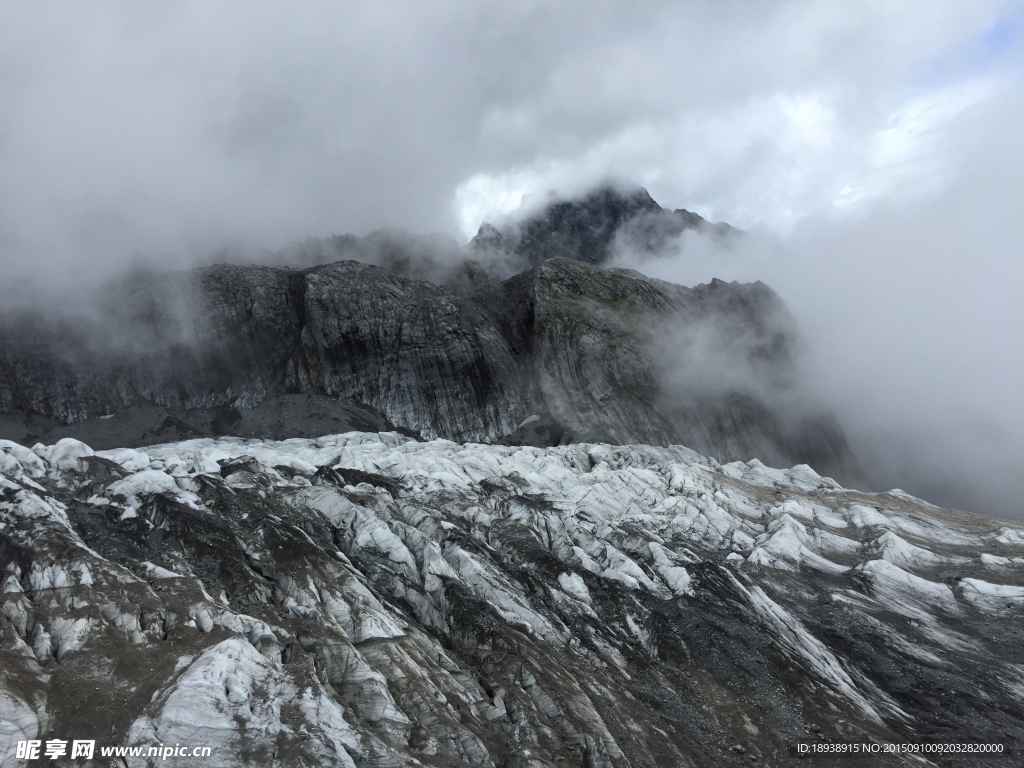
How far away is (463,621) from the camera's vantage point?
51375 millimetres

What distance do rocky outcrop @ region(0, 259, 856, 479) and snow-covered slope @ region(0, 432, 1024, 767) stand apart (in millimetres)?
63540

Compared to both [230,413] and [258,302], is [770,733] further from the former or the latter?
[258,302]

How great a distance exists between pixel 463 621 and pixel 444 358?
4242 inches

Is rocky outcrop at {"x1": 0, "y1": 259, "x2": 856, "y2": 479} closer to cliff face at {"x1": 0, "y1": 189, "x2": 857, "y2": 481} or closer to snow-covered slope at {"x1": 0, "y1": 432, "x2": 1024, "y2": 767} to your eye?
cliff face at {"x1": 0, "y1": 189, "x2": 857, "y2": 481}

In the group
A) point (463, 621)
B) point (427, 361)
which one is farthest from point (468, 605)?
point (427, 361)

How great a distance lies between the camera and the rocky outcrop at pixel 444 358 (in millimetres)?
142250

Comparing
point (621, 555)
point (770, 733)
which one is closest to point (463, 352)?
point (621, 555)

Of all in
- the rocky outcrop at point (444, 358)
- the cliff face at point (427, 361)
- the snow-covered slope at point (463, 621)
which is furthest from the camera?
the rocky outcrop at point (444, 358)

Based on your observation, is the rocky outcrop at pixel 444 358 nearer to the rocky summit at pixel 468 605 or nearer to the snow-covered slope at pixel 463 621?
the rocky summit at pixel 468 605

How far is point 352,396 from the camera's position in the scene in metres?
149

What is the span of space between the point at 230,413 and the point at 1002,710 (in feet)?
469

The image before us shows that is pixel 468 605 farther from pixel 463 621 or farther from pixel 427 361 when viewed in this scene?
pixel 427 361

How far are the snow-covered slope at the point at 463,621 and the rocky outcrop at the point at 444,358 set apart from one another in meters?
63.5

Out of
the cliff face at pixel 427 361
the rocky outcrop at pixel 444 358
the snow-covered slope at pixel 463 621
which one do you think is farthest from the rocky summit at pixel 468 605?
the rocky outcrop at pixel 444 358
